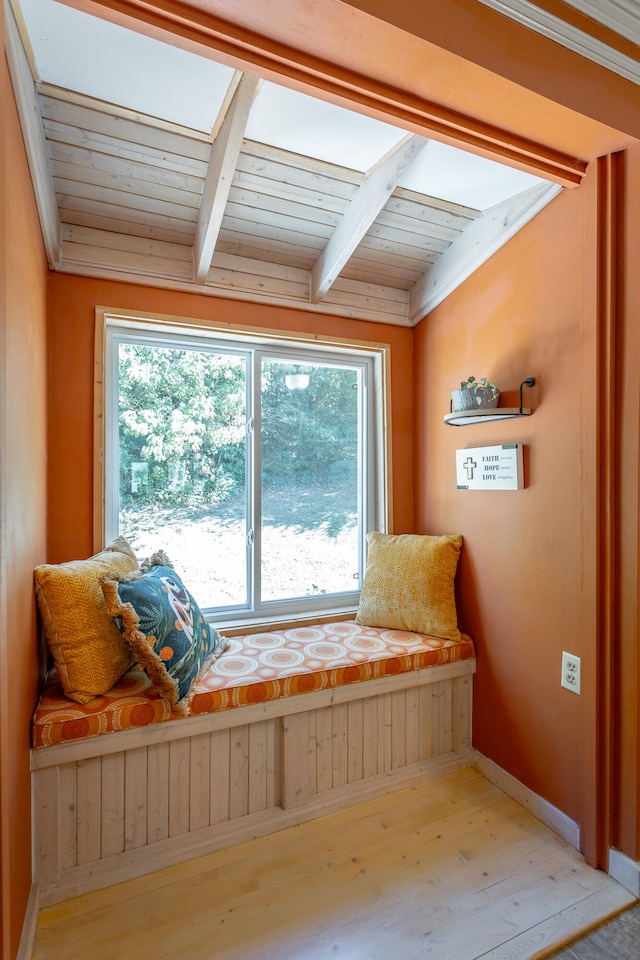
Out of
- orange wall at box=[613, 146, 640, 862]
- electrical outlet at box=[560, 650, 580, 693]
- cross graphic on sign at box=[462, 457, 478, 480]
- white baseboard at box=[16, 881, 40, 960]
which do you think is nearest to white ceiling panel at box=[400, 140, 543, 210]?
orange wall at box=[613, 146, 640, 862]

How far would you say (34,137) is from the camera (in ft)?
4.44

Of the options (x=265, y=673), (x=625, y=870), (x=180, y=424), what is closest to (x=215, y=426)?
(x=180, y=424)

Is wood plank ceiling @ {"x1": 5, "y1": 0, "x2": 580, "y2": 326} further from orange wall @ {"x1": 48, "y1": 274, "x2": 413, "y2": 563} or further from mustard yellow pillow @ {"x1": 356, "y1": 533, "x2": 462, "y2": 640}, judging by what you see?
mustard yellow pillow @ {"x1": 356, "y1": 533, "x2": 462, "y2": 640}

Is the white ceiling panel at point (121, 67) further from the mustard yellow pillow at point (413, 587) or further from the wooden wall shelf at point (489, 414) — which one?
the mustard yellow pillow at point (413, 587)

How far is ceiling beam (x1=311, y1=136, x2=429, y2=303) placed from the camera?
163 cm

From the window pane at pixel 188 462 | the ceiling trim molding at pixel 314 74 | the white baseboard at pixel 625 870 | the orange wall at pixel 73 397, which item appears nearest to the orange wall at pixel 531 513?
the white baseboard at pixel 625 870

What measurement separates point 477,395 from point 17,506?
63.8 inches

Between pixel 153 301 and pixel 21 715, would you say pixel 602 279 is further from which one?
pixel 21 715

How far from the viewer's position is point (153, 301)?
2.04 metres

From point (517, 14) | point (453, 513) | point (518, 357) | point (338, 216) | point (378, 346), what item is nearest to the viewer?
point (517, 14)

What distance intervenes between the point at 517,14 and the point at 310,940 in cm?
240

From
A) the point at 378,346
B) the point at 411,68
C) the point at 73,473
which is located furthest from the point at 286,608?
the point at 411,68

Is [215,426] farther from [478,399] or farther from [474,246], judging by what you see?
[474,246]

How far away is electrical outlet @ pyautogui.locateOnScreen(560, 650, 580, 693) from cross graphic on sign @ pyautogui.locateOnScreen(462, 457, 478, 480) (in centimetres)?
79
